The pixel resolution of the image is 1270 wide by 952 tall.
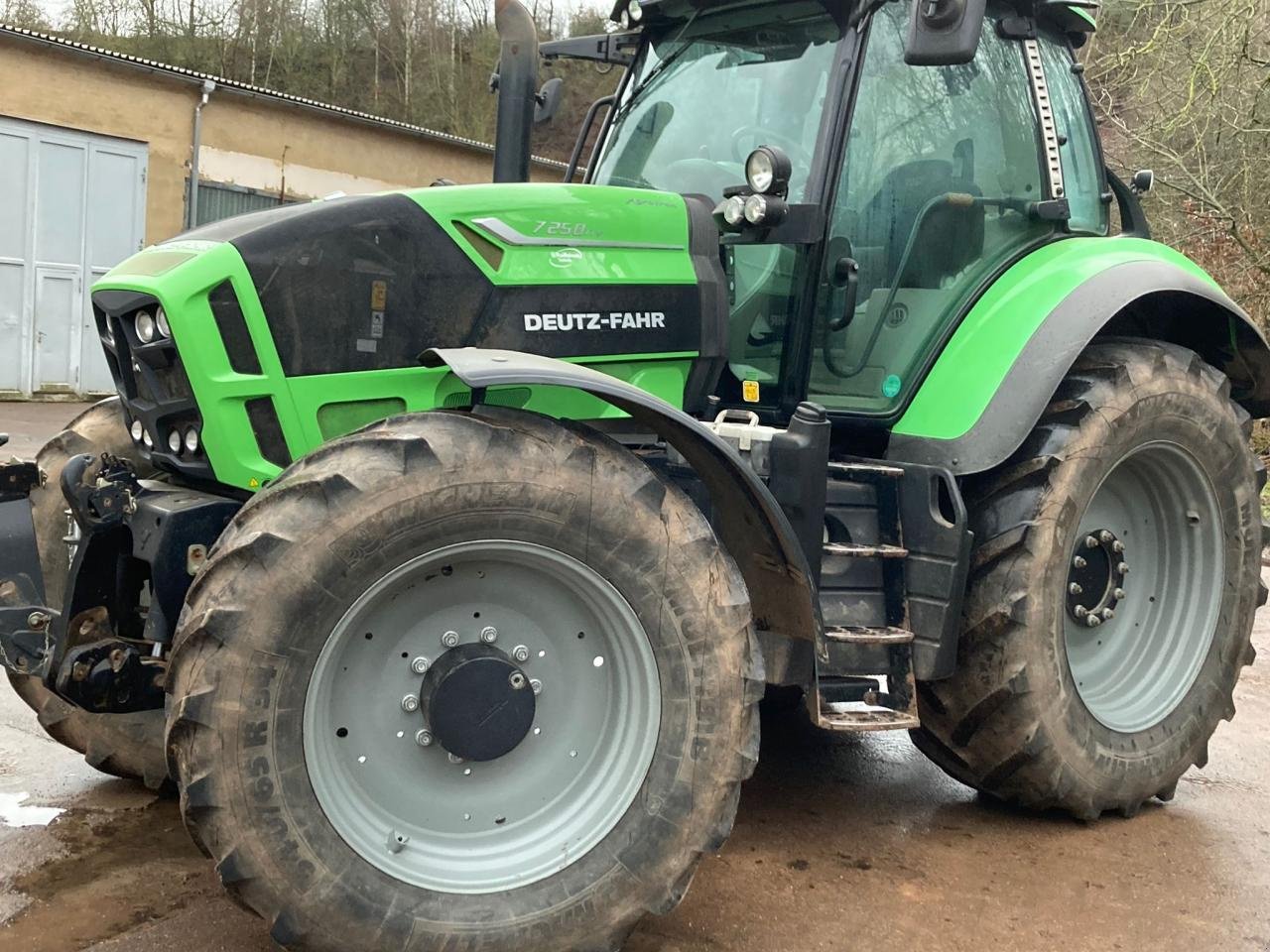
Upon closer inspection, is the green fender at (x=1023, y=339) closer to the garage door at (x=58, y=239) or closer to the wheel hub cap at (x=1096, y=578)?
the wheel hub cap at (x=1096, y=578)

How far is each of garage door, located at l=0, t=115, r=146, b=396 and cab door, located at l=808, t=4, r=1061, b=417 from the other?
50.8ft

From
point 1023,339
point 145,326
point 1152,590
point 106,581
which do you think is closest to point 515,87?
point 145,326

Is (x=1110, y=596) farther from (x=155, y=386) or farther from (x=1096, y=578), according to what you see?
(x=155, y=386)

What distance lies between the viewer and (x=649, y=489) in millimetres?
2922

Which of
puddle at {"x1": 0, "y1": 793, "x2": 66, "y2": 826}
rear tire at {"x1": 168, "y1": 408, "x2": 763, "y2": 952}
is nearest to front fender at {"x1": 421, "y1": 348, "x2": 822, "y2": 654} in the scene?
rear tire at {"x1": 168, "y1": 408, "x2": 763, "y2": 952}

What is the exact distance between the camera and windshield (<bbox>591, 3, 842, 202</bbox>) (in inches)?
155

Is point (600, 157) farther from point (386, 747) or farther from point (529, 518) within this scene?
point (386, 747)

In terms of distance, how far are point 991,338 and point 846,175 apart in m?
0.68

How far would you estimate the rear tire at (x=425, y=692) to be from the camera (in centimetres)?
256

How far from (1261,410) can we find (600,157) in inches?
107

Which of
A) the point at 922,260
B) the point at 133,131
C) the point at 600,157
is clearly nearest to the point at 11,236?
the point at 133,131

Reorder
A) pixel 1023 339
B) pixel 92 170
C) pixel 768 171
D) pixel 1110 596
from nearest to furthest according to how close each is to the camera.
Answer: pixel 768 171, pixel 1023 339, pixel 1110 596, pixel 92 170

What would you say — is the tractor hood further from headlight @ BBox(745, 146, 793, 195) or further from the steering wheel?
the steering wheel

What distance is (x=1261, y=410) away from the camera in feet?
15.9
